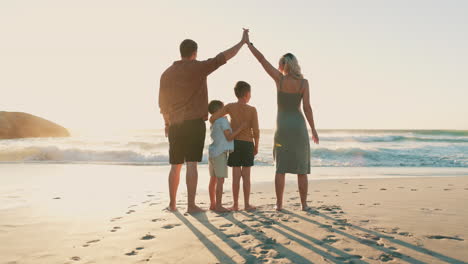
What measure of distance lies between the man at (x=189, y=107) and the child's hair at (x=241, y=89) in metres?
0.35

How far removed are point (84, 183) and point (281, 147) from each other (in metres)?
4.57

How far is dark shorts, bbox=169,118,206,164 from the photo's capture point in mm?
4086

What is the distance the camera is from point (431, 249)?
2568 mm

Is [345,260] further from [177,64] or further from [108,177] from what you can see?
[108,177]

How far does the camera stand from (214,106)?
14.5ft

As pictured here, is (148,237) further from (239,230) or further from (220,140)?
(220,140)

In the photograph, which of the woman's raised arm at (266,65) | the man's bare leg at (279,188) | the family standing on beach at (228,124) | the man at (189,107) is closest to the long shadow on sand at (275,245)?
the man's bare leg at (279,188)

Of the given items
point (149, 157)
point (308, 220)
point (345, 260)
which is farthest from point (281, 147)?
point (149, 157)

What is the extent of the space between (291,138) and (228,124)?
76 centimetres

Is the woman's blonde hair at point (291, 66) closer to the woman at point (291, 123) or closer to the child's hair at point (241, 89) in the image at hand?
the woman at point (291, 123)

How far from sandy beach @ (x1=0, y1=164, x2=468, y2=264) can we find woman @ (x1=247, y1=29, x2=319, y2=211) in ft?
1.49

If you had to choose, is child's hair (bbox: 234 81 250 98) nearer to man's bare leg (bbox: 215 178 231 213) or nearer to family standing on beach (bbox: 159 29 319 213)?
family standing on beach (bbox: 159 29 319 213)

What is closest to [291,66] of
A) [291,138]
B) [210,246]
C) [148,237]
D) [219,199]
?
[291,138]

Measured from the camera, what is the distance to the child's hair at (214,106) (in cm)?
440
